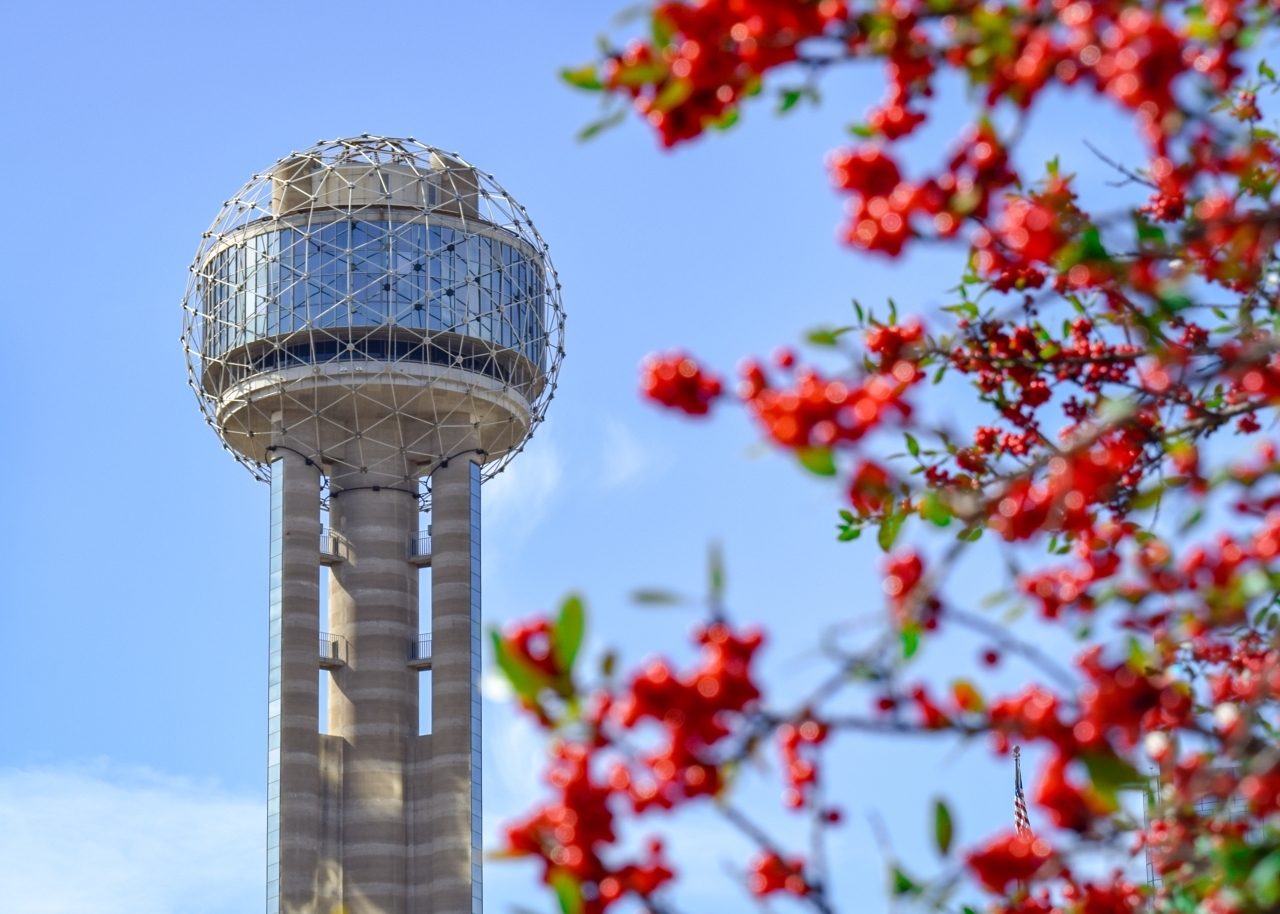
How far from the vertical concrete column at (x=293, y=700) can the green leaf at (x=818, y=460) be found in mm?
69378

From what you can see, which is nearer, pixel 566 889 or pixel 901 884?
pixel 566 889

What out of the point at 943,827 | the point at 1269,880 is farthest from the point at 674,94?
the point at 1269,880

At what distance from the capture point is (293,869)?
73.4m

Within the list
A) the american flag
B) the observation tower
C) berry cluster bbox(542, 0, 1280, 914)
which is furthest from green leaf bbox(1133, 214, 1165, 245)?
the observation tower

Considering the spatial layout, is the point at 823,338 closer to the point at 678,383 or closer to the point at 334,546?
the point at 678,383

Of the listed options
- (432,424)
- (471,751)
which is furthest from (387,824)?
(432,424)

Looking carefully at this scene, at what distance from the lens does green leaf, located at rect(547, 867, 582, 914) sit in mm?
6137

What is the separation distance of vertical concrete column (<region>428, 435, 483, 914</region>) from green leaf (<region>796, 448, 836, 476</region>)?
70.5 metres

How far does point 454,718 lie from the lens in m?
76.7

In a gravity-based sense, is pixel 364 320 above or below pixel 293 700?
above

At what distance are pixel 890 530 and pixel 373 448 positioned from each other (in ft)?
236

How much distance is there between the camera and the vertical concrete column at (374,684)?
75.7m

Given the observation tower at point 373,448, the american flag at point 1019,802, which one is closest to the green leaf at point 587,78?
the american flag at point 1019,802

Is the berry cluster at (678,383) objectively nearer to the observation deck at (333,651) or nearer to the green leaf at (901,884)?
the green leaf at (901,884)
